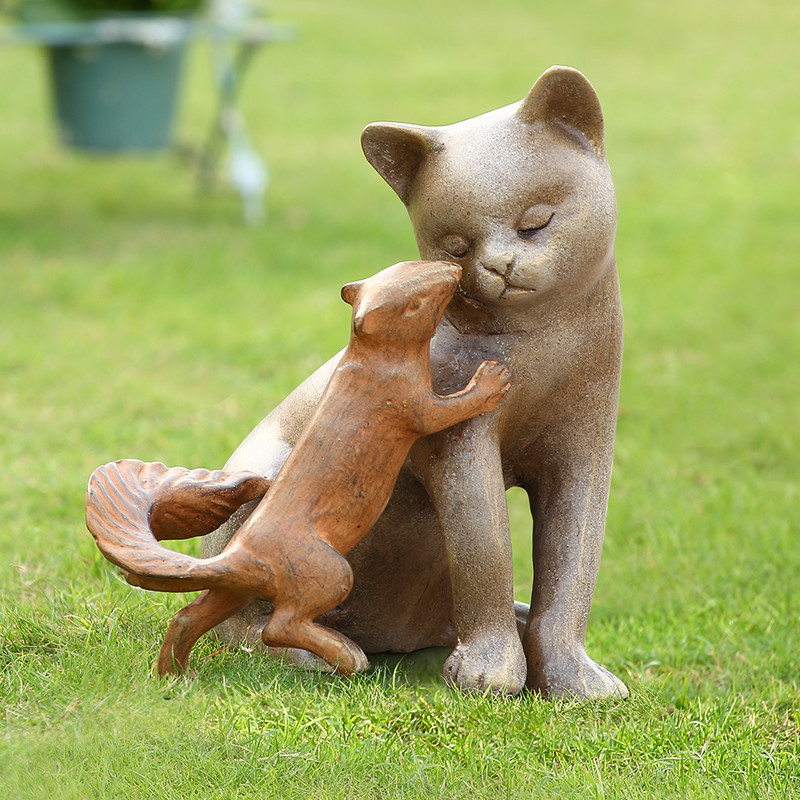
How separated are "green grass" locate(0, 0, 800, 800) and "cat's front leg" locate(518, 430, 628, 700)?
0.07 m

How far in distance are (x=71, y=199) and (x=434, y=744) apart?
6289 mm

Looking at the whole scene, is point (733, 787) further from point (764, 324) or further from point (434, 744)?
point (764, 324)

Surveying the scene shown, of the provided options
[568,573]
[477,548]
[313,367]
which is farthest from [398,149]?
[313,367]

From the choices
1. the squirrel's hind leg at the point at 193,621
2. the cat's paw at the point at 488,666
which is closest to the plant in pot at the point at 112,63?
the squirrel's hind leg at the point at 193,621

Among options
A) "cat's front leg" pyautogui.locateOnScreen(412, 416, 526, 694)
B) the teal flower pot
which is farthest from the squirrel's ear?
the teal flower pot

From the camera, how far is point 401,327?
2.12m

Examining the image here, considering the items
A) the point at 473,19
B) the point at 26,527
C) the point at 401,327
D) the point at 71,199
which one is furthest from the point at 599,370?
the point at 473,19

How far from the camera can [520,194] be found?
2.16 m

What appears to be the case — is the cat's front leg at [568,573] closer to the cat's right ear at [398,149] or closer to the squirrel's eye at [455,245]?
the squirrel's eye at [455,245]

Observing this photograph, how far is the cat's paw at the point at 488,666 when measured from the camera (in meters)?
2.23

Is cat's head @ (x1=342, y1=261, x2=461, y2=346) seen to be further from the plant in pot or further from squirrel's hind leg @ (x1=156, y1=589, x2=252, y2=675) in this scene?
the plant in pot

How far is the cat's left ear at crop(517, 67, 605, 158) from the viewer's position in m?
2.16

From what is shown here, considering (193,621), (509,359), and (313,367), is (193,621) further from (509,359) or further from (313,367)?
(313,367)

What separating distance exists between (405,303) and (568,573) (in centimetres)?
69
